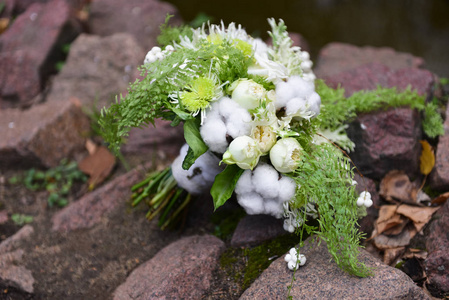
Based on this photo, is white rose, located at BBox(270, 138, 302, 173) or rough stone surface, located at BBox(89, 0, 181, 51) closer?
white rose, located at BBox(270, 138, 302, 173)

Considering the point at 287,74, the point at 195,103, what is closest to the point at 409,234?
the point at 287,74

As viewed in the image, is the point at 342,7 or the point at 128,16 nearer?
the point at 128,16

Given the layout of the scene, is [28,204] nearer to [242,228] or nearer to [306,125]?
[242,228]

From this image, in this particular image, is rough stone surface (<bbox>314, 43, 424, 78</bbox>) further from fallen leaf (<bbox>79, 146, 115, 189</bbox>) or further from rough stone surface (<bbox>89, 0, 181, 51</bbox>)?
fallen leaf (<bbox>79, 146, 115, 189</bbox>)

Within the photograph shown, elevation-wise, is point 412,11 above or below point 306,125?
below

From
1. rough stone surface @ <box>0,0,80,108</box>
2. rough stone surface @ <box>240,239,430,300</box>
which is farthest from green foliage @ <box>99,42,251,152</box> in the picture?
rough stone surface @ <box>0,0,80,108</box>
